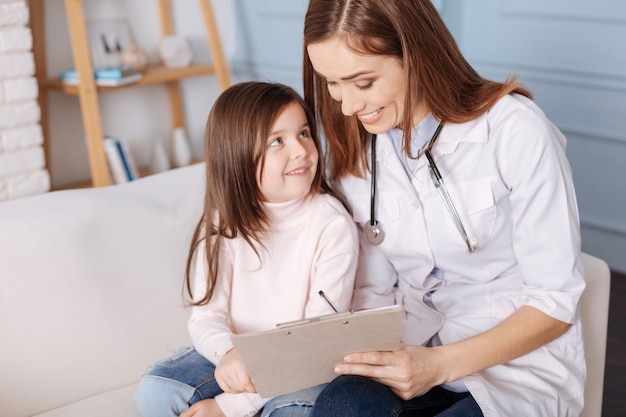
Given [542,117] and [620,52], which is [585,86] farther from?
[542,117]

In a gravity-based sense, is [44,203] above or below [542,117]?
below

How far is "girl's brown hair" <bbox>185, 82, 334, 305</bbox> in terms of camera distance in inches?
61.6

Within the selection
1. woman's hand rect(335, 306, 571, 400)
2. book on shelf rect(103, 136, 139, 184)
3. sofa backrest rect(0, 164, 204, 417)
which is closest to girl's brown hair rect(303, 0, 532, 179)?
woman's hand rect(335, 306, 571, 400)

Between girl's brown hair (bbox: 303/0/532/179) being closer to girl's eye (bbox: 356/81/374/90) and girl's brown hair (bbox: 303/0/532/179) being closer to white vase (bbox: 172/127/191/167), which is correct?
girl's eye (bbox: 356/81/374/90)

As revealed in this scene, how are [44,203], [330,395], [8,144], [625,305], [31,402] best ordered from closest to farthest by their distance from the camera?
1. [330,395]
2. [31,402]
3. [44,203]
4. [625,305]
5. [8,144]

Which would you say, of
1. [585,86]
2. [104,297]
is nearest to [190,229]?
[104,297]

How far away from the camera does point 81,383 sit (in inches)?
67.6

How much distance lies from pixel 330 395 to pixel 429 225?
373mm

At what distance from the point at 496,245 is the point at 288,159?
0.42 m

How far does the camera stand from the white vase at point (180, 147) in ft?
12.9

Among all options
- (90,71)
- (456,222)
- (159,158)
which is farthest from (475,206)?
(159,158)

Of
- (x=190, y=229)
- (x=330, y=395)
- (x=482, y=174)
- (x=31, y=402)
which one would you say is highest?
(x=482, y=174)

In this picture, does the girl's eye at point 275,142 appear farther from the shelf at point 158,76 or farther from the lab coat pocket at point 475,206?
the shelf at point 158,76

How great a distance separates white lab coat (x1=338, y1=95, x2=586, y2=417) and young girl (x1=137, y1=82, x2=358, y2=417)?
107mm
